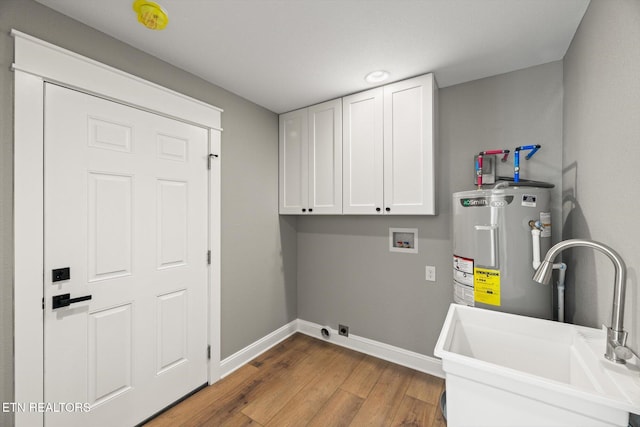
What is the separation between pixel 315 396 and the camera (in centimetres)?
195

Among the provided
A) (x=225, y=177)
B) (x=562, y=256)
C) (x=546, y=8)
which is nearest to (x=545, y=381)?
(x=562, y=256)

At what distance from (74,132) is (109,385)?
57.3 inches

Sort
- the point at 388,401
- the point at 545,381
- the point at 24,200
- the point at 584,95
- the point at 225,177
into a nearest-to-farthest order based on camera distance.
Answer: the point at 545,381, the point at 24,200, the point at 584,95, the point at 388,401, the point at 225,177

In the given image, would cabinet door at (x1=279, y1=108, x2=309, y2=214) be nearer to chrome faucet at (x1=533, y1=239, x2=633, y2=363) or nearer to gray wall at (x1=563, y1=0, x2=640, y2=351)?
gray wall at (x1=563, y1=0, x2=640, y2=351)

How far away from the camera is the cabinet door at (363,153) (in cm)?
218

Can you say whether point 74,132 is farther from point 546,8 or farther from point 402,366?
point 402,366

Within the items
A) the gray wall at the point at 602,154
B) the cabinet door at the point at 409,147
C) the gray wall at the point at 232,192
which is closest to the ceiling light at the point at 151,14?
the gray wall at the point at 232,192

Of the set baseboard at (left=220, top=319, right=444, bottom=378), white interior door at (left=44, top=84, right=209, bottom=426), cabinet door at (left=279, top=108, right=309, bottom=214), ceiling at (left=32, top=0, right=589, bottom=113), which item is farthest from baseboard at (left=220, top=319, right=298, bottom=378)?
ceiling at (left=32, top=0, right=589, bottom=113)

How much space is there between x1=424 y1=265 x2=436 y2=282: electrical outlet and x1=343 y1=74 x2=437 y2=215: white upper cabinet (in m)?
0.52

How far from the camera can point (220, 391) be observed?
2.00 meters

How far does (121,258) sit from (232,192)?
0.93 meters

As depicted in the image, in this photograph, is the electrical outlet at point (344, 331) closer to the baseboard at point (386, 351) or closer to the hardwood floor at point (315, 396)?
the baseboard at point (386, 351)

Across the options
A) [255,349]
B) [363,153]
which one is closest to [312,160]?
[363,153]

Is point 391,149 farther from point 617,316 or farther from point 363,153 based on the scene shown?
point 617,316
